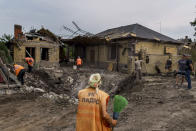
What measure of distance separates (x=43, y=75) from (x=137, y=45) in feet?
27.8

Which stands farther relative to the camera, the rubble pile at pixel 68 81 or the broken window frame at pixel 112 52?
the broken window frame at pixel 112 52

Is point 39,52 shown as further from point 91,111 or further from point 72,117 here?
point 91,111

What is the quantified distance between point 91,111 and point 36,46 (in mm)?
15264

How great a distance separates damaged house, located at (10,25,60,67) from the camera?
48.9 ft

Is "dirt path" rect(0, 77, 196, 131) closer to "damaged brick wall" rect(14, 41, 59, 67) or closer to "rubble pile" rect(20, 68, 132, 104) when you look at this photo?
"rubble pile" rect(20, 68, 132, 104)

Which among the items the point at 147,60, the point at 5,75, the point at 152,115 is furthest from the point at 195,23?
the point at 5,75

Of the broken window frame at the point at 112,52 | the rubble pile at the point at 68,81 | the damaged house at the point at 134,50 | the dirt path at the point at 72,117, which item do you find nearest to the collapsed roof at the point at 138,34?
the damaged house at the point at 134,50

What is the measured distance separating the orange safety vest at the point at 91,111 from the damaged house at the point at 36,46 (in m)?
14.4

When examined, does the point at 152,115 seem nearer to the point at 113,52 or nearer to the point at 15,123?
the point at 15,123

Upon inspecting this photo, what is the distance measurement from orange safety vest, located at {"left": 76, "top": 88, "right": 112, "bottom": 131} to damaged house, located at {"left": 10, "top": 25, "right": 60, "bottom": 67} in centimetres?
1435

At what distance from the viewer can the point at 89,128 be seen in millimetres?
2055

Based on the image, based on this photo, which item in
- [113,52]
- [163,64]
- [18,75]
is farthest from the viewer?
[113,52]

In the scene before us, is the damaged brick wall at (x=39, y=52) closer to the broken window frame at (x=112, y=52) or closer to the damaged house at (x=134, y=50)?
the damaged house at (x=134, y=50)

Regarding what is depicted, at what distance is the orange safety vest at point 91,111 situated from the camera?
6.62ft
